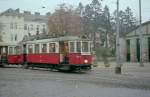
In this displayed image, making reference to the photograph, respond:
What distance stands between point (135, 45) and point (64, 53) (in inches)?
1182

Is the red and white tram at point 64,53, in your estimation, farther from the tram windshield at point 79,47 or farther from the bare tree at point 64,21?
the bare tree at point 64,21

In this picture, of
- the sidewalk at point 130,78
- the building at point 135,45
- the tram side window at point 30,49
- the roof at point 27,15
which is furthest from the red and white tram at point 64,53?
the roof at point 27,15

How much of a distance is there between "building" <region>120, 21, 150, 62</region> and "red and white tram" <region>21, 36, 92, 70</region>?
21.3m

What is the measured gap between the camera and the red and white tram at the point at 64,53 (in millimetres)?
32312

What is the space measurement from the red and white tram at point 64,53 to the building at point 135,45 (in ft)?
70.0

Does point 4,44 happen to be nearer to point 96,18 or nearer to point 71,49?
point 71,49

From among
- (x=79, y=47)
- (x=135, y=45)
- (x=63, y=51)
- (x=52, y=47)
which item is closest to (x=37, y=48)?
(x=52, y=47)

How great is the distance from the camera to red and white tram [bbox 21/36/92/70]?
3231cm

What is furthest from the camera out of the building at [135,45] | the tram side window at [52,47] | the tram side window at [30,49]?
the building at [135,45]

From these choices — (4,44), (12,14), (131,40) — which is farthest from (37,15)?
(4,44)

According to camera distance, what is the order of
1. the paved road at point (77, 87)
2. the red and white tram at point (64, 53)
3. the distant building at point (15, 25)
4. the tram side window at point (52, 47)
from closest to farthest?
the paved road at point (77, 87) < the red and white tram at point (64, 53) < the tram side window at point (52, 47) < the distant building at point (15, 25)

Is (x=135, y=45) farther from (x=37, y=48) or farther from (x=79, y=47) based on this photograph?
(x=79, y=47)

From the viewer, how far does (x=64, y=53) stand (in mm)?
33500

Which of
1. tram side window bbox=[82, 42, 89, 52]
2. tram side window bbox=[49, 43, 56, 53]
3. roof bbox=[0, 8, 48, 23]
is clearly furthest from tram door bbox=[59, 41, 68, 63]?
roof bbox=[0, 8, 48, 23]
